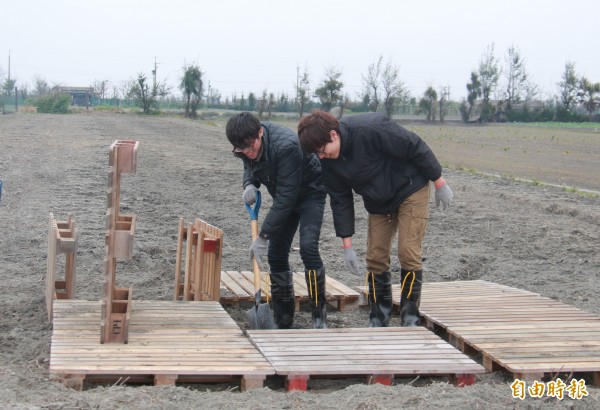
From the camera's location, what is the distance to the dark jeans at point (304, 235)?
612 cm

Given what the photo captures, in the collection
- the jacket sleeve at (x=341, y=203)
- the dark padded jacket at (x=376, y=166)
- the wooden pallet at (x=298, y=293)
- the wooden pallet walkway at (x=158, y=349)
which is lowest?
the wooden pallet at (x=298, y=293)

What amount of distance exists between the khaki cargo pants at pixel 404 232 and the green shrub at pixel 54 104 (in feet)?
211

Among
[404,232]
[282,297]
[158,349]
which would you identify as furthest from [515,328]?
[158,349]

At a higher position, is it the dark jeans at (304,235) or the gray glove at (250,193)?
the gray glove at (250,193)

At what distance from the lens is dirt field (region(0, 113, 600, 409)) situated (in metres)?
4.35

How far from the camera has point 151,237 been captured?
10.0m

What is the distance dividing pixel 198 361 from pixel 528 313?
108 inches

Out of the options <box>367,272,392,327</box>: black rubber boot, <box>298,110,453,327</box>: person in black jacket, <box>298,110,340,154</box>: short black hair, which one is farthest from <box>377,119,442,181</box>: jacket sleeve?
<box>367,272,392,327</box>: black rubber boot

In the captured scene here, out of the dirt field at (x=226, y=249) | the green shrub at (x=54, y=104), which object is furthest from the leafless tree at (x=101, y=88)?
the dirt field at (x=226, y=249)

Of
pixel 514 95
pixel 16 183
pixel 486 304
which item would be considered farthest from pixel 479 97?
pixel 486 304

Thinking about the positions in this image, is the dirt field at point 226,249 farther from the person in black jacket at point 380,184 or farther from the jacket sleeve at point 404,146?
the jacket sleeve at point 404,146

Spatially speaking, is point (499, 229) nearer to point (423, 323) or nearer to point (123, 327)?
point (423, 323)

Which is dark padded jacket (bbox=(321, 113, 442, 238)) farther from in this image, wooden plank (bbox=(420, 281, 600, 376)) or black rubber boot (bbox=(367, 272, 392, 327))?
wooden plank (bbox=(420, 281, 600, 376))

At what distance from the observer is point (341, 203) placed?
20.0 ft
